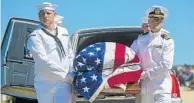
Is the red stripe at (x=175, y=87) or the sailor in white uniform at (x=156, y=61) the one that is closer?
the sailor in white uniform at (x=156, y=61)

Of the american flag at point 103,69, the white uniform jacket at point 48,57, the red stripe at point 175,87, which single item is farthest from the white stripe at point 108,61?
the red stripe at point 175,87

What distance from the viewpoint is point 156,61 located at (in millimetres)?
6258

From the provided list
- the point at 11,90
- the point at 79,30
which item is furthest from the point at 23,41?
the point at 79,30

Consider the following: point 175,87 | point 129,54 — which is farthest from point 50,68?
point 175,87

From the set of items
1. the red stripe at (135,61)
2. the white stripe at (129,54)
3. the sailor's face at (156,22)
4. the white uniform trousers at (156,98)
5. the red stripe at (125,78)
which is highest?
the sailor's face at (156,22)

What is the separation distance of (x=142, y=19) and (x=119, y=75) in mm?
858

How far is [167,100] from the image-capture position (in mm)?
6328

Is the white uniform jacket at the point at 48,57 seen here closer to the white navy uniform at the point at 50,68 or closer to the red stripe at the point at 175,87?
the white navy uniform at the point at 50,68

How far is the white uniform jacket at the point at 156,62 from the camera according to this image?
6.20 m

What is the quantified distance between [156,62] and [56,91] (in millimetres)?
1127

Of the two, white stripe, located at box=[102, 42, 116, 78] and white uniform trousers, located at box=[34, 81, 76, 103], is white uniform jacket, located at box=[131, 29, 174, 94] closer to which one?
white stripe, located at box=[102, 42, 116, 78]

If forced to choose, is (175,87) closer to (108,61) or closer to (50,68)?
(108,61)

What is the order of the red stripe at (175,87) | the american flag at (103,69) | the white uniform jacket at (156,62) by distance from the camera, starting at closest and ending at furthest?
1. the american flag at (103,69)
2. the white uniform jacket at (156,62)
3. the red stripe at (175,87)

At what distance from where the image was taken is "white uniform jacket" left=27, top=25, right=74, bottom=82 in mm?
6309
